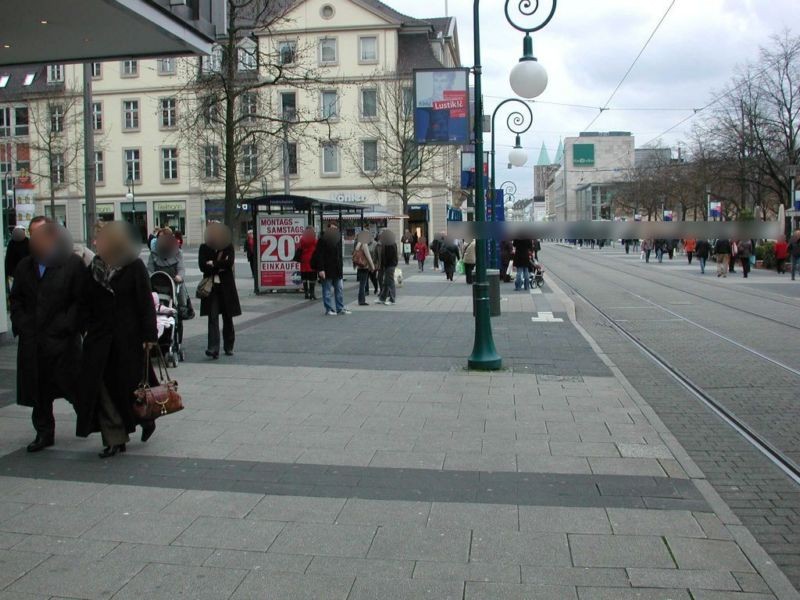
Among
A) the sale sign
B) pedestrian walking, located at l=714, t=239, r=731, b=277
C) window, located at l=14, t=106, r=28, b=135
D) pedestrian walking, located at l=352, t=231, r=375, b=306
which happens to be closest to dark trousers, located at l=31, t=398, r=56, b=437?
pedestrian walking, located at l=352, t=231, r=375, b=306

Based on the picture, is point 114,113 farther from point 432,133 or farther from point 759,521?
point 759,521

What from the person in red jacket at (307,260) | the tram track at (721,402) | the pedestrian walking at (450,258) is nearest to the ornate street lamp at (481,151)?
the tram track at (721,402)

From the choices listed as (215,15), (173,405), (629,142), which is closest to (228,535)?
(173,405)

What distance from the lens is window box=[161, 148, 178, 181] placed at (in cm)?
5941

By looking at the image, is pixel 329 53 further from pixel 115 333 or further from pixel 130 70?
pixel 115 333

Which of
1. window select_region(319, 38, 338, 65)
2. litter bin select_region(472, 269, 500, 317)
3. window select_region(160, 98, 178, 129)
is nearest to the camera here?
litter bin select_region(472, 269, 500, 317)

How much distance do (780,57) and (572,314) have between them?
26040mm

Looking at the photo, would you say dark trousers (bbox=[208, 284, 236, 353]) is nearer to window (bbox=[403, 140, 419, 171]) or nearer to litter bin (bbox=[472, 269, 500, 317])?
litter bin (bbox=[472, 269, 500, 317])

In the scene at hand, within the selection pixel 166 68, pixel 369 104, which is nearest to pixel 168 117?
pixel 166 68

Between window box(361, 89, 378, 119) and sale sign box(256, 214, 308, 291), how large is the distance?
34666 millimetres

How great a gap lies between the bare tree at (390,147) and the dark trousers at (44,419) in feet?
127

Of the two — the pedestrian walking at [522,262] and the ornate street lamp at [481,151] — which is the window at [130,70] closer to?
the pedestrian walking at [522,262]

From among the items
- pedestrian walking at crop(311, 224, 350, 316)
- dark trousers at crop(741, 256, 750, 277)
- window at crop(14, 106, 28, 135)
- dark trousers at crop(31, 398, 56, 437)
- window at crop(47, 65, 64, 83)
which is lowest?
dark trousers at crop(31, 398, 56, 437)

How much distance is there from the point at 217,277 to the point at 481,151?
3.90 m
